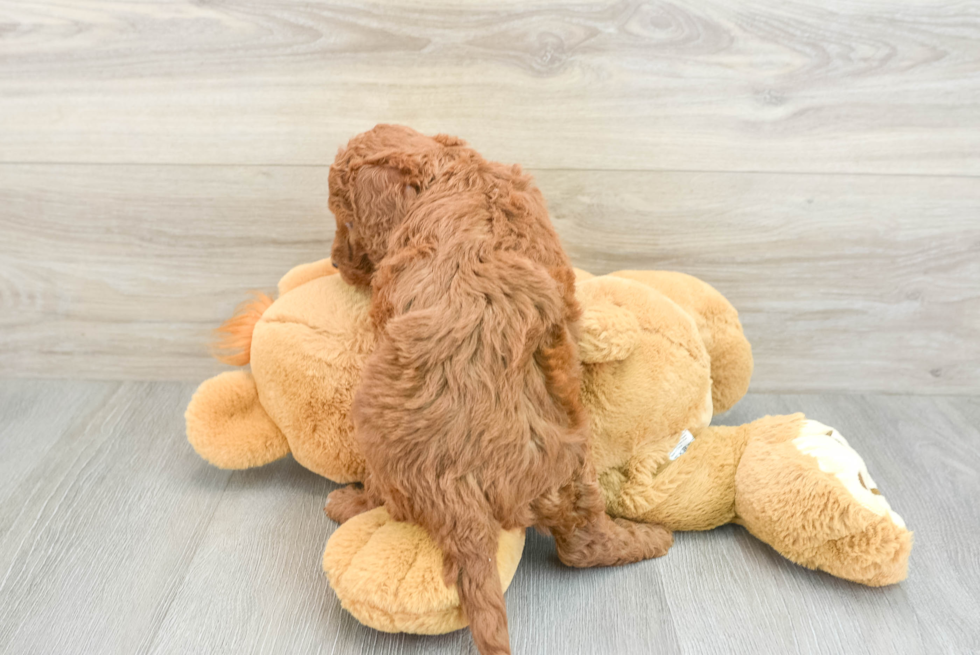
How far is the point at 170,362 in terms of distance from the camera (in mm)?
1130

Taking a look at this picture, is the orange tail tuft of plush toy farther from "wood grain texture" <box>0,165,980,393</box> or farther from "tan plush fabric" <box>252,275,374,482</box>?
"wood grain texture" <box>0,165,980,393</box>

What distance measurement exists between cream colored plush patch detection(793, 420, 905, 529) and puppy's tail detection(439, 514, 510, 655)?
372 millimetres

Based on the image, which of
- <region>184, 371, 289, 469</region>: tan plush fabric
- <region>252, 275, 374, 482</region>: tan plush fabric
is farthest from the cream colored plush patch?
<region>184, 371, 289, 469</region>: tan plush fabric

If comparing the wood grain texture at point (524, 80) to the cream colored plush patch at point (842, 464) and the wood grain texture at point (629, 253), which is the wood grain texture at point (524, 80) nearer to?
the wood grain texture at point (629, 253)

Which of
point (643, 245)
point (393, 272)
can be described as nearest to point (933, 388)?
point (643, 245)

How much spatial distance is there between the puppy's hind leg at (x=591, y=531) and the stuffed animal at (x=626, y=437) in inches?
1.0

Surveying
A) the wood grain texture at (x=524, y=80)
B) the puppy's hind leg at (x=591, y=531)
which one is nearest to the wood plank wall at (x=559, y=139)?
the wood grain texture at (x=524, y=80)

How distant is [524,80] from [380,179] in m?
0.35

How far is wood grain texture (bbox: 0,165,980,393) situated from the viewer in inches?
39.1

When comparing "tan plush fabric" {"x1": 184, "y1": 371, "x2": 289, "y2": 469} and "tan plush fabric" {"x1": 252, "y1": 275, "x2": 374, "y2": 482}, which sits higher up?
"tan plush fabric" {"x1": 252, "y1": 275, "x2": 374, "y2": 482}

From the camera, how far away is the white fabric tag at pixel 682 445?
31.1 inches

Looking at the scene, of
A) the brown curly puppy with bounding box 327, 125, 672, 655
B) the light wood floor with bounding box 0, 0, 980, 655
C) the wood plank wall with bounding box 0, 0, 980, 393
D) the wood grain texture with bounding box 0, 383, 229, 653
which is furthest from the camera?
the wood plank wall with bounding box 0, 0, 980, 393

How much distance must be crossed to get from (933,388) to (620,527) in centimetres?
69

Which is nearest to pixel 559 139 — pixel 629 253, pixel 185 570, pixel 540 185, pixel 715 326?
pixel 540 185
